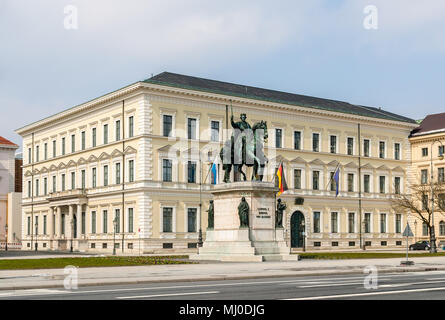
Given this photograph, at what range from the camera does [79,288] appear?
74.5 ft

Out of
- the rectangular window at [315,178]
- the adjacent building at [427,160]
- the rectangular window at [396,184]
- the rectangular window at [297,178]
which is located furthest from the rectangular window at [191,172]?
the adjacent building at [427,160]

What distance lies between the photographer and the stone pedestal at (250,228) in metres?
41.0

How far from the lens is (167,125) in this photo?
2960 inches

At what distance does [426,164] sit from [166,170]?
39.3 metres

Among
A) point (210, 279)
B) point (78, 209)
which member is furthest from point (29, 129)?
point (210, 279)

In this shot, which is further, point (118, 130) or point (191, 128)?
point (118, 130)

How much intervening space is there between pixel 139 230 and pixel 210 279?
46.6m

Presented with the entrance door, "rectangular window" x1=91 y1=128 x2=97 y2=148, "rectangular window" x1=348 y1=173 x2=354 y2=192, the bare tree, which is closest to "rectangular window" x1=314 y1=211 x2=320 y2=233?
the entrance door

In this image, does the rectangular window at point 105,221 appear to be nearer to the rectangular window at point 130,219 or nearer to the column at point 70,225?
the rectangular window at point 130,219

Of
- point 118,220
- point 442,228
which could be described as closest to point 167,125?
point 118,220

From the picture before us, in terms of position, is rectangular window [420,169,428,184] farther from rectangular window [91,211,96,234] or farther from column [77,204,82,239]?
column [77,204,82,239]

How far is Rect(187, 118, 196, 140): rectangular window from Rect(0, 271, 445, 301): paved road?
52.0 m

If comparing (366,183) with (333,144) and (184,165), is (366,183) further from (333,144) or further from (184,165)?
(184,165)
